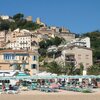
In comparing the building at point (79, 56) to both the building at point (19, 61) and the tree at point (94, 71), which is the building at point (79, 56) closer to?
the tree at point (94, 71)

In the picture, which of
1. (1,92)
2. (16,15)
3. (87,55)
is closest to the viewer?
(1,92)

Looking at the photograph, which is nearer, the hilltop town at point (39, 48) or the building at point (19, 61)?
the building at point (19, 61)

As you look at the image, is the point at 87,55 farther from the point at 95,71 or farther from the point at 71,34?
the point at 71,34

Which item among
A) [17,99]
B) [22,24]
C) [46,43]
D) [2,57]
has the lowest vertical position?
[17,99]

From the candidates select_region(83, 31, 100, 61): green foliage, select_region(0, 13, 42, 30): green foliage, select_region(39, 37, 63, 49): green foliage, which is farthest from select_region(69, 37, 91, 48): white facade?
select_region(0, 13, 42, 30): green foliage

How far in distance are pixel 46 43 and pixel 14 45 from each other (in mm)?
14547

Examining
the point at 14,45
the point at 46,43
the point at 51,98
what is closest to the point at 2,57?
the point at 51,98

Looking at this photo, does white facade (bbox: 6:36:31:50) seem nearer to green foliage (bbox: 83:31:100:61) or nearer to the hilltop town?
the hilltop town

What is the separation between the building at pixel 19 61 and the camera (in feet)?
178

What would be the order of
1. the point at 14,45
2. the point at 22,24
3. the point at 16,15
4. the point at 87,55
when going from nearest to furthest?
the point at 87,55
the point at 14,45
the point at 22,24
the point at 16,15

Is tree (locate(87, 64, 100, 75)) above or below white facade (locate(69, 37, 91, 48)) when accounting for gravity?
below

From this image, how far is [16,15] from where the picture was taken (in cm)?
17725

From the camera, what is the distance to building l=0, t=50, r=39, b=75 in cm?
5422

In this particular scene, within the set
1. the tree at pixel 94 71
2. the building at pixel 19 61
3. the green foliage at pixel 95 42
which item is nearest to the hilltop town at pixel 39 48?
the building at pixel 19 61
